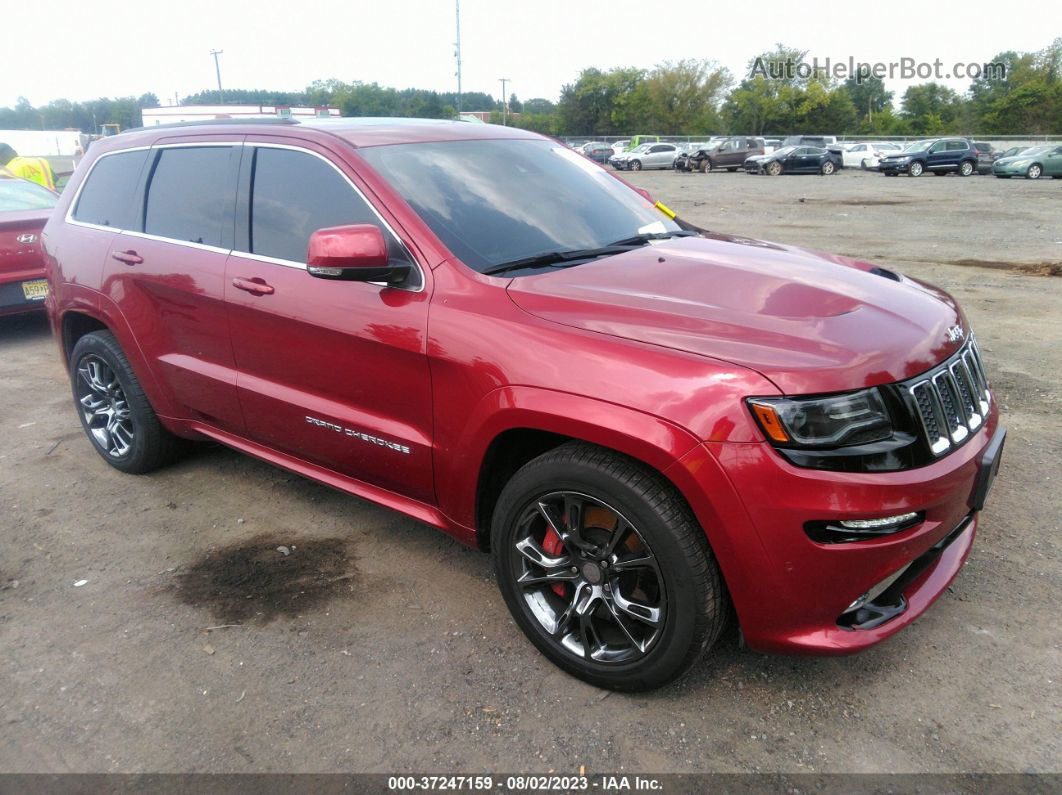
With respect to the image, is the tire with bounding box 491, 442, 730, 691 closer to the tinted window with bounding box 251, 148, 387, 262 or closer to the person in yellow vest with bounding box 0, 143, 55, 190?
the tinted window with bounding box 251, 148, 387, 262

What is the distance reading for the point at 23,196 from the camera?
8227mm

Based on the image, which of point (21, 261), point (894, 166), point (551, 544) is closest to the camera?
point (551, 544)

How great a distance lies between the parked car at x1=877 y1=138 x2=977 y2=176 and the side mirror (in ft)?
120

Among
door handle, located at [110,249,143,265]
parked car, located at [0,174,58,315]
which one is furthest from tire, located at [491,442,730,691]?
parked car, located at [0,174,58,315]

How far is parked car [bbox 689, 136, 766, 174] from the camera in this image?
4075 centimetres

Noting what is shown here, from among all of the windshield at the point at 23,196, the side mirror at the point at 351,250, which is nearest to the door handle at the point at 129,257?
the side mirror at the point at 351,250

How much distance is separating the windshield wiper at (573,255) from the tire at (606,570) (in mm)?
773

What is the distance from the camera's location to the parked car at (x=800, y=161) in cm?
3662

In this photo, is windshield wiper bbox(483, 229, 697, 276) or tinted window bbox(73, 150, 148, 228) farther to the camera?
tinted window bbox(73, 150, 148, 228)

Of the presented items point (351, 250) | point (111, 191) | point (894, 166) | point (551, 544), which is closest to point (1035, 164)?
point (894, 166)

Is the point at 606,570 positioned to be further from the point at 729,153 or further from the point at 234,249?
the point at 729,153

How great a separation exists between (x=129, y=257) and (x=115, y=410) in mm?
1004

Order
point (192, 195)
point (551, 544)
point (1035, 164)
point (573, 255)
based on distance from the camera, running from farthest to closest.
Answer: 1. point (1035, 164)
2. point (192, 195)
3. point (573, 255)
4. point (551, 544)

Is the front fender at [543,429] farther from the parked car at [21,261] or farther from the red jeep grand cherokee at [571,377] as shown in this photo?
the parked car at [21,261]
